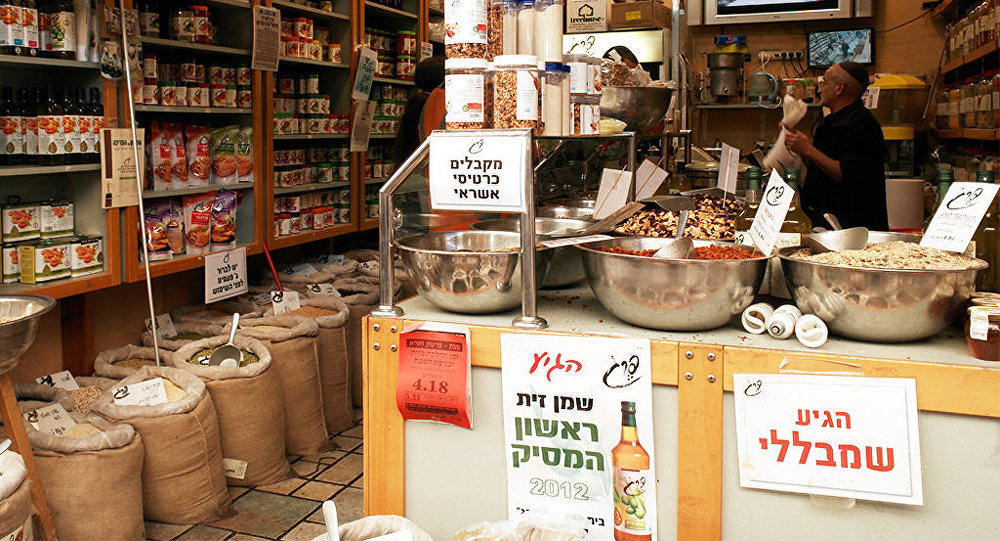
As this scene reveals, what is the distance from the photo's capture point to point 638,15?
19.5 feet

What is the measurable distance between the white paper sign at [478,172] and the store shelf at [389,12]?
3335mm

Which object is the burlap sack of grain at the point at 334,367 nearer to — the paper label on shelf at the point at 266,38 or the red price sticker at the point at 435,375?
the paper label on shelf at the point at 266,38

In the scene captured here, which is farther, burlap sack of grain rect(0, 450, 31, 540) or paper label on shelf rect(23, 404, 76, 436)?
paper label on shelf rect(23, 404, 76, 436)

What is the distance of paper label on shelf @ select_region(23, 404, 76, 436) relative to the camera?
8.82 feet

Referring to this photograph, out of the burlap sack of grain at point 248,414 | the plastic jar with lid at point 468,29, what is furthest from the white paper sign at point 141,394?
the plastic jar with lid at point 468,29

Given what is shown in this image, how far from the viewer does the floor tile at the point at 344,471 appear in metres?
3.34

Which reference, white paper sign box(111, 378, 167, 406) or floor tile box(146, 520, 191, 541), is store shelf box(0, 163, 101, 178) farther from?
floor tile box(146, 520, 191, 541)

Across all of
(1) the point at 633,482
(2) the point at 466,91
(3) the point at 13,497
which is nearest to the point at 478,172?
(2) the point at 466,91

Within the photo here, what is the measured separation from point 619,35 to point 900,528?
16.7ft

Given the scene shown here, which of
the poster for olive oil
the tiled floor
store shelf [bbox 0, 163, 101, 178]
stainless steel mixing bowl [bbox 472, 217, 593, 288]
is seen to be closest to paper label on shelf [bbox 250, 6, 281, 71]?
store shelf [bbox 0, 163, 101, 178]

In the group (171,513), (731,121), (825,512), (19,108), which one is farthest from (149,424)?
(731,121)

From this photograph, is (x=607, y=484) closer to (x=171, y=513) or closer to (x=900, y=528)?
(x=900, y=528)

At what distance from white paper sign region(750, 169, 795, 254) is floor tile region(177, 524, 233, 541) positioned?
6.61 feet

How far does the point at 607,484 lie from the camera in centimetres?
178
